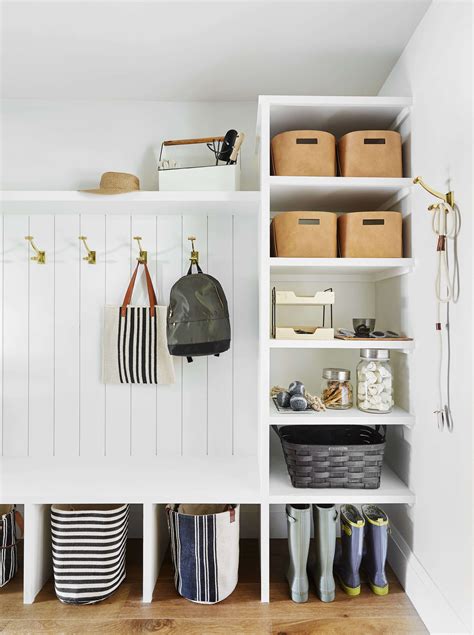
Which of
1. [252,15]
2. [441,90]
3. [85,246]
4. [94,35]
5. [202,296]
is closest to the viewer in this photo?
[441,90]

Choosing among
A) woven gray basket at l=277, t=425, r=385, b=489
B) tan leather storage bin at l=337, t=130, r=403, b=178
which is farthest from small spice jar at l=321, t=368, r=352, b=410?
tan leather storage bin at l=337, t=130, r=403, b=178

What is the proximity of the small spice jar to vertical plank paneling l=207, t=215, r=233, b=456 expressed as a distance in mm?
534

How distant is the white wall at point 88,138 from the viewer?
2.28m

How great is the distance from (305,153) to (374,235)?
0.44 meters

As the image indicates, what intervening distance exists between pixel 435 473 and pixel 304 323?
37.1 inches

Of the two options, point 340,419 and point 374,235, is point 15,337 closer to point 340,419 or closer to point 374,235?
point 340,419

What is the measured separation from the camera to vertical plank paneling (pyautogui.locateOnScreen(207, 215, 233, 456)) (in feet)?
7.43

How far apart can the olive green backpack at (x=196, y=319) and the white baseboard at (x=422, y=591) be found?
115 centimetres

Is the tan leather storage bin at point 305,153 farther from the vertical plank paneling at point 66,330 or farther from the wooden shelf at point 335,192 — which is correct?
the vertical plank paneling at point 66,330

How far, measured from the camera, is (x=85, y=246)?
7.22 ft

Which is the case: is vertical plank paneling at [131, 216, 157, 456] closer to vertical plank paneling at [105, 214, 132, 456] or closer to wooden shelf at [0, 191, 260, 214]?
vertical plank paneling at [105, 214, 132, 456]

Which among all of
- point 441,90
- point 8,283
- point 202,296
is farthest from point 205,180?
point 8,283

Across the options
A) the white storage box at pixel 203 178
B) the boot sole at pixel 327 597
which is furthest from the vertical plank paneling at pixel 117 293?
the boot sole at pixel 327 597

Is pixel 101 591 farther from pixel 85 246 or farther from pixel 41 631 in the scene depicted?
pixel 85 246
